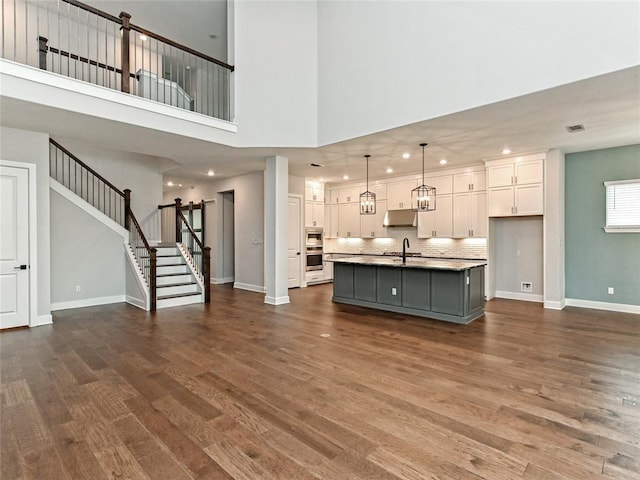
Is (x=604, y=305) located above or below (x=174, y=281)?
below

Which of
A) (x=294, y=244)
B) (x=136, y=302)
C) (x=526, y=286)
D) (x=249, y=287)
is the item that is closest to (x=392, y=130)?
(x=294, y=244)

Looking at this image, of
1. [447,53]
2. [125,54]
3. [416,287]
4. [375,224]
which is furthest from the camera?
[375,224]

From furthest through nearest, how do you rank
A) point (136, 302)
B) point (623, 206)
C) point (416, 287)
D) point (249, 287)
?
1. point (249, 287)
2. point (136, 302)
3. point (623, 206)
4. point (416, 287)

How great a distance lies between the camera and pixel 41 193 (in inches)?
206

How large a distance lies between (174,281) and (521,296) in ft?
23.8

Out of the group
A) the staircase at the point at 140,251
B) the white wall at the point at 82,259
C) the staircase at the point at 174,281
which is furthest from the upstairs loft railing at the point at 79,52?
the staircase at the point at 174,281

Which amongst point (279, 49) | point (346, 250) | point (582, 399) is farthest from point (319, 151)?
point (582, 399)

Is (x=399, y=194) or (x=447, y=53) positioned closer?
(x=447, y=53)

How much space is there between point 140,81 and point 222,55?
108 inches

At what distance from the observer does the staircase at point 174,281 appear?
21.5ft

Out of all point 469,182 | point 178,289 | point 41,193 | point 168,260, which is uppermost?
point 469,182

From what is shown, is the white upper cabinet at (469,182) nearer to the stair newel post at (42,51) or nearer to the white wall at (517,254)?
the white wall at (517,254)

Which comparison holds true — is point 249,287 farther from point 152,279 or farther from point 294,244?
point 152,279

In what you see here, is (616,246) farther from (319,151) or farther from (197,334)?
(197,334)
